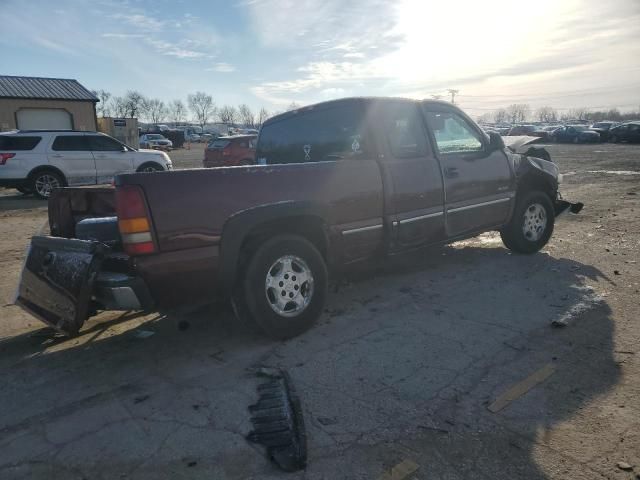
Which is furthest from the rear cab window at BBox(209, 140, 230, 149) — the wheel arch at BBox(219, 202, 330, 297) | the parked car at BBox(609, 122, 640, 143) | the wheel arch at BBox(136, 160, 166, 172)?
the parked car at BBox(609, 122, 640, 143)

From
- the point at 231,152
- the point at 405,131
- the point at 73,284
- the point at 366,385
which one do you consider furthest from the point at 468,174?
the point at 231,152

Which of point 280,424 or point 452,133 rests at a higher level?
point 452,133

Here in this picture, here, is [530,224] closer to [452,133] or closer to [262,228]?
[452,133]

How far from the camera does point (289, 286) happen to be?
12.4 ft

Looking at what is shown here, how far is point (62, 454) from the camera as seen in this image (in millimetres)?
2439

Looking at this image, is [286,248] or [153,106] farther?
[153,106]

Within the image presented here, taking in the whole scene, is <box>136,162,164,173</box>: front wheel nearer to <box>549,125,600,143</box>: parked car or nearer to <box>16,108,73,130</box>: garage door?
<box>16,108,73,130</box>: garage door

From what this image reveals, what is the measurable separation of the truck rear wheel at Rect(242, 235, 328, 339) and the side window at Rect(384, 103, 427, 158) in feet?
4.79

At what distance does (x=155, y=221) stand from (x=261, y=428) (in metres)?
1.51

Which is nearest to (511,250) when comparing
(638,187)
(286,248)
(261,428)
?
(286,248)

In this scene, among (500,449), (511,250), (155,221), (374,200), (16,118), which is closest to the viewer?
(500,449)

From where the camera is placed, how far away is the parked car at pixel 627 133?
35.1 m

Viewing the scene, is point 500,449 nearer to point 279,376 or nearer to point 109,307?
point 279,376

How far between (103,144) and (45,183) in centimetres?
190
